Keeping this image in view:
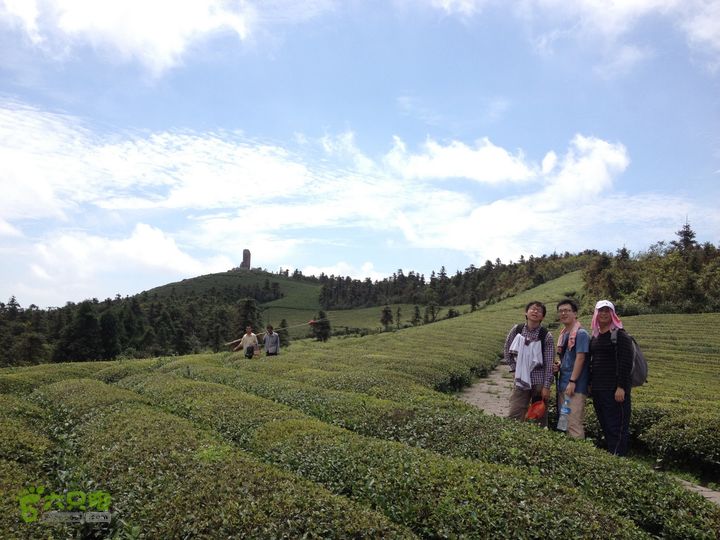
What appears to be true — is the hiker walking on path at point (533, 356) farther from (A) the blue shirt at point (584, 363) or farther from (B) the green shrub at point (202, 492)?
(B) the green shrub at point (202, 492)

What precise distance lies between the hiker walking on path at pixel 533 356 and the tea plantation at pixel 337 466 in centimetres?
96

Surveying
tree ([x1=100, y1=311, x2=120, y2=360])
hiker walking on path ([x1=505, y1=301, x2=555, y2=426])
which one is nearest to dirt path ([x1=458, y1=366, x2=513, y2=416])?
hiker walking on path ([x1=505, y1=301, x2=555, y2=426])

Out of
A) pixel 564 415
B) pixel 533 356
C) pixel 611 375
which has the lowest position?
pixel 564 415

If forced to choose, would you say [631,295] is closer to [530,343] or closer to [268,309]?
[530,343]

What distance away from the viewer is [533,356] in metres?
10.3

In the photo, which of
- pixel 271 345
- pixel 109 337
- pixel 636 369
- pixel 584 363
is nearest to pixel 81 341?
pixel 109 337

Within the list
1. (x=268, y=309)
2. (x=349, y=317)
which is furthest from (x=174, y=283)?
(x=349, y=317)

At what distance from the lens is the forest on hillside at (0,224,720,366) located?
48.7m

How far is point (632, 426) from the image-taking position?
12469 mm

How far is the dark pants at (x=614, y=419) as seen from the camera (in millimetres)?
9062

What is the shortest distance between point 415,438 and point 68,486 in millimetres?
6679

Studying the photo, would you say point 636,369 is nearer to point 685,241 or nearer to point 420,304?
point 685,241

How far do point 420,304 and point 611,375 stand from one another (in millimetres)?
128817

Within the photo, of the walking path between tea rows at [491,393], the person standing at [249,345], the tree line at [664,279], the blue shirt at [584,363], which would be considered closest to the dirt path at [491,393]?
the walking path between tea rows at [491,393]
